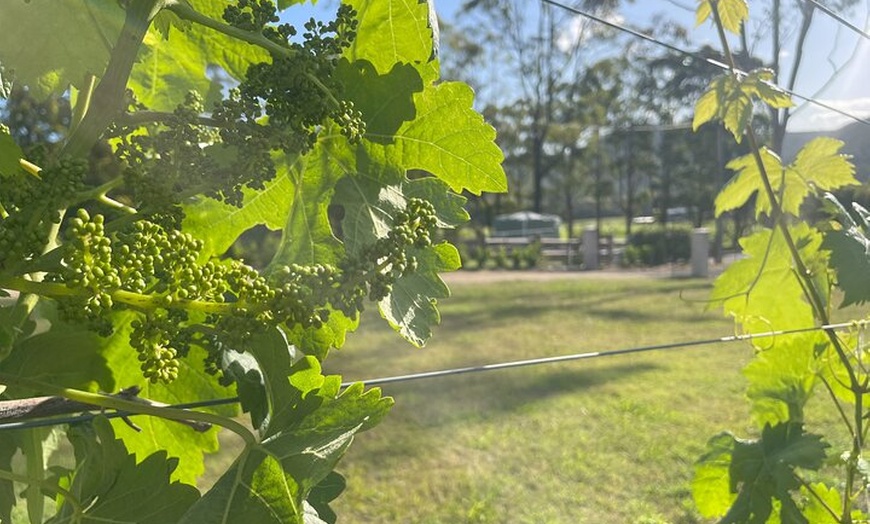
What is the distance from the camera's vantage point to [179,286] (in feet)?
1.88

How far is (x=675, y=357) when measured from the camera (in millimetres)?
6781

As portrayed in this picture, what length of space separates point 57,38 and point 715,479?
4.82ft

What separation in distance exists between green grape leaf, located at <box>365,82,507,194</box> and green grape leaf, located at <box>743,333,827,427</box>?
117cm

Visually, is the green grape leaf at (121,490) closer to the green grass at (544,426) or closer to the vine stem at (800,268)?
the vine stem at (800,268)

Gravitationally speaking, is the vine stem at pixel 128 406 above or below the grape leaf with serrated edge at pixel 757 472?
above

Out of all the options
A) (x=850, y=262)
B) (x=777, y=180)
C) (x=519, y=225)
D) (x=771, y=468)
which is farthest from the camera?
(x=519, y=225)

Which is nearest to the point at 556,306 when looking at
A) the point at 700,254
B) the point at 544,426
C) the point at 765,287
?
the point at 700,254

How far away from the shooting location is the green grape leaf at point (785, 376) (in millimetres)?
1680

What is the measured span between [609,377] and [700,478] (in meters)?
4.55

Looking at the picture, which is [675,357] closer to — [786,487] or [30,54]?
[786,487]

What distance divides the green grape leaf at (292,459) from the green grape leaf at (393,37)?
32 cm

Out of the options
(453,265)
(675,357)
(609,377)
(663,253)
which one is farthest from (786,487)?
(663,253)

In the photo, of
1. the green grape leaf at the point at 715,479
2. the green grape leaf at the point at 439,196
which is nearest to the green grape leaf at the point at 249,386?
the green grape leaf at the point at 439,196

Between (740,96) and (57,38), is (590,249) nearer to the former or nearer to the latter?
(740,96)
